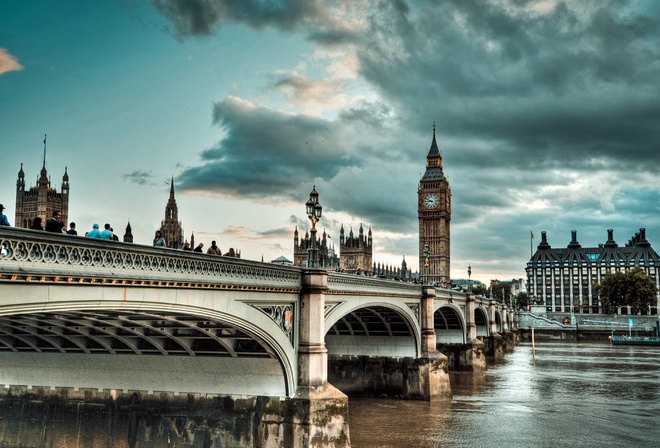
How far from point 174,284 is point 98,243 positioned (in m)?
2.55

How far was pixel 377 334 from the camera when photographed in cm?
3919

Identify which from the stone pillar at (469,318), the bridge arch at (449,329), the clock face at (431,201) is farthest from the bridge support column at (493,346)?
the clock face at (431,201)

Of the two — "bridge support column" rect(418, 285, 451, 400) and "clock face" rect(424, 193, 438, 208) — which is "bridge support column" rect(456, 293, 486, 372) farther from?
"clock face" rect(424, 193, 438, 208)

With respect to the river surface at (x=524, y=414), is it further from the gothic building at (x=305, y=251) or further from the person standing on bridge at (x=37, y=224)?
the gothic building at (x=305, y=251)

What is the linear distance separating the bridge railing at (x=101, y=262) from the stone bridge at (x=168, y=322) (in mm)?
24

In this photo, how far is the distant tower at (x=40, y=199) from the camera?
113500 mm

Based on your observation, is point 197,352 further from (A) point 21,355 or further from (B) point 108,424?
(A) point 21,355

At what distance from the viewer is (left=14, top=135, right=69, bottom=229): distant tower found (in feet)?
372

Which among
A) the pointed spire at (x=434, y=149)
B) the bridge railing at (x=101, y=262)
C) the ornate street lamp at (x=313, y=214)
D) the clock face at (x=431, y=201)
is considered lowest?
the bridge railing at (x=101, y=262)

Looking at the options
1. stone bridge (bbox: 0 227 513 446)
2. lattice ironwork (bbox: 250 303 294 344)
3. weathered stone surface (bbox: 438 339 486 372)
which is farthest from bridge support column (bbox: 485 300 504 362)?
lattice ironwork (bbox: 250 303 294 344)

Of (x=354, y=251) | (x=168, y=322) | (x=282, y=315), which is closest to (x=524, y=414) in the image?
(x=282, y=315)

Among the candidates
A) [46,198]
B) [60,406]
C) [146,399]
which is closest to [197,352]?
[146,399]

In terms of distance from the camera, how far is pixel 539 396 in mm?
41562

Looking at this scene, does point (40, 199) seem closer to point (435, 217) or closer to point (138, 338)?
point (435, 217)
